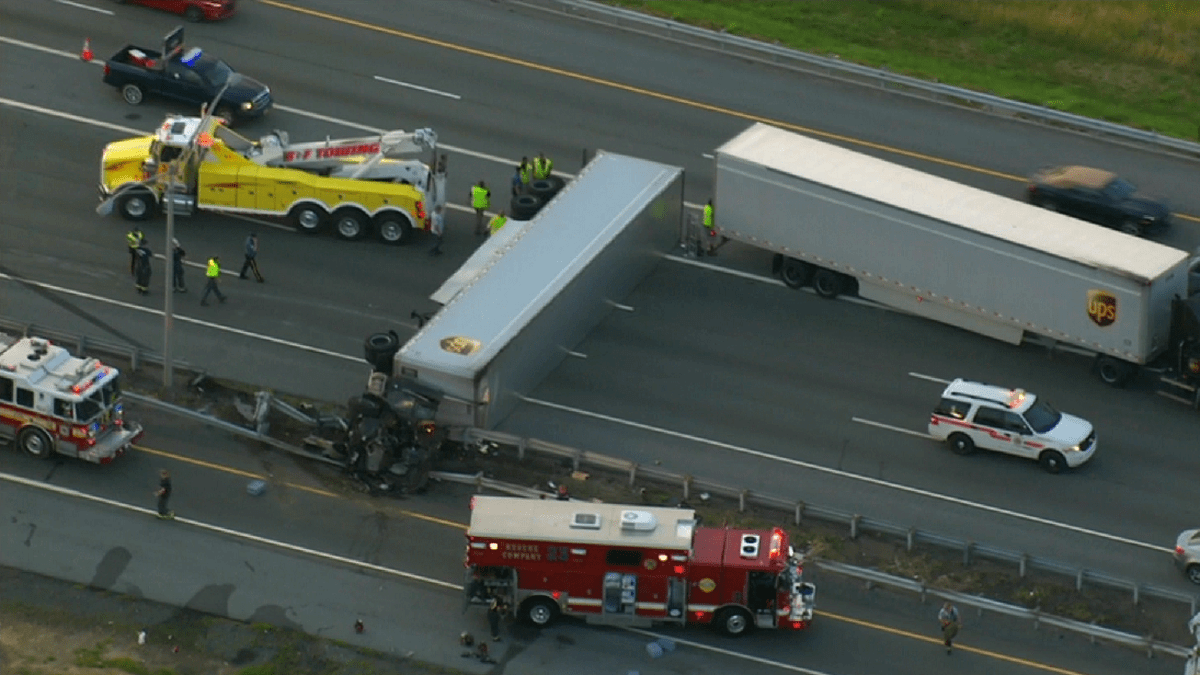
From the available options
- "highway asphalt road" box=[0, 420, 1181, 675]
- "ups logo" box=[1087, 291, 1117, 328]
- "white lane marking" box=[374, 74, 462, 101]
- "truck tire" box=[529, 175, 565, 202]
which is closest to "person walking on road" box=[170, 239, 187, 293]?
"highway asphalt road" box=[0, 420, 1181, 675]

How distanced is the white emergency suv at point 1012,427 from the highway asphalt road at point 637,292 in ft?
1.70

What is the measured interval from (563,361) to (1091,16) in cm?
3002

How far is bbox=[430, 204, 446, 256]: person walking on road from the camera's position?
66.2 m

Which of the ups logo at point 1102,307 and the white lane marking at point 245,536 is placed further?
the ups logo at point 1102,307

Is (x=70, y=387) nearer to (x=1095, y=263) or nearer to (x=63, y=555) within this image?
(x=63, y=555)

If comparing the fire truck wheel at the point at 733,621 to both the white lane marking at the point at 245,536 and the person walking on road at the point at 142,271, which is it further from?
the person walking on road at the point at 142,271

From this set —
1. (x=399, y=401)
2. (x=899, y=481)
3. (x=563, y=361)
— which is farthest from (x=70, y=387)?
(x=899, y=481)

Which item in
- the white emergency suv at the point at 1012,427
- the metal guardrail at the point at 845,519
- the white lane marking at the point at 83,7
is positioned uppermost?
the white lane marking at the point at 83,7

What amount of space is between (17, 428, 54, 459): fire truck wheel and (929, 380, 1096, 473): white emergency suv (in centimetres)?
2135

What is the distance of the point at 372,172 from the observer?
66500mm

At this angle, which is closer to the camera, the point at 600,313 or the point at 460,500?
the point at 460,500

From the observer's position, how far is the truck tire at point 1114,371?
→ 6124 centimetres

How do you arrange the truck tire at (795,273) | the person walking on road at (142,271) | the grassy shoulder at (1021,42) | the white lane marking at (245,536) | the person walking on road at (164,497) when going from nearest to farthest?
the white lane marking at (245,536) < the person walking on road at (164,497) < the person walking on road at (142,271) < the truck tire at (795,273) < the grassy shoulder at (1021,42)

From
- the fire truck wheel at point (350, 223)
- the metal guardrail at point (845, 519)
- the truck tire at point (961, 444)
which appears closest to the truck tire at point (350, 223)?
the fire truck wheel at point (350, 223)
